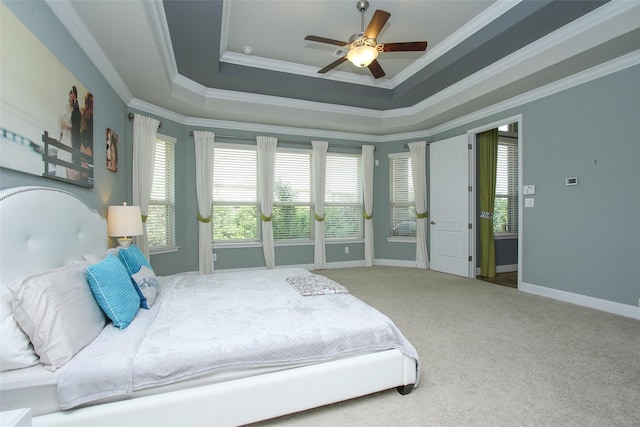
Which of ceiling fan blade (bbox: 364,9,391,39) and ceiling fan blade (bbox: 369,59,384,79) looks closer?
ceiling fan blade (bbox: 364,9,391,39)

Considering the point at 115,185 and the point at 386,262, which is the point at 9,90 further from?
the point at 386,262

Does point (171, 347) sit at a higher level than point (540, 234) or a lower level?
lower

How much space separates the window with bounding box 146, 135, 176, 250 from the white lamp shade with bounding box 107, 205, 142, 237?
3.92 feet

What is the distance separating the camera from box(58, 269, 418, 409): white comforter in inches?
50.9

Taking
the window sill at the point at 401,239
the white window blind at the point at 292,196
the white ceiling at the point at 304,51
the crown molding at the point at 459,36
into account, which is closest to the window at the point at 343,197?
the white window blind at the point at 292,196

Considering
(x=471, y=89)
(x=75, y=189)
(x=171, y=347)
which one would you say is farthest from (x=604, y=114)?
(x=75, y=189)

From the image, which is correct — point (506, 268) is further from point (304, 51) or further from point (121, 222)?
point (121, 222)

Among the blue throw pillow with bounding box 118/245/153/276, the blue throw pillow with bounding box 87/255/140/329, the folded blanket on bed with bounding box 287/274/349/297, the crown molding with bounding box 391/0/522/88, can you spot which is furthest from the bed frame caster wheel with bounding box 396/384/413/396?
the crown molding with bounding box 391/0/522/88

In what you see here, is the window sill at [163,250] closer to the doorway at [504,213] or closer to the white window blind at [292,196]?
the white window blind at [292,196]

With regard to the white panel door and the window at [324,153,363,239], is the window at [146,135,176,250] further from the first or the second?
the white panel door

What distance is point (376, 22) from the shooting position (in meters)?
2.54

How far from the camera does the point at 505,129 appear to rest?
217 inches

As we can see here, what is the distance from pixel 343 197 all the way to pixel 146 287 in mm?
4209

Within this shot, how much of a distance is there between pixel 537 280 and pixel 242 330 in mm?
4018
